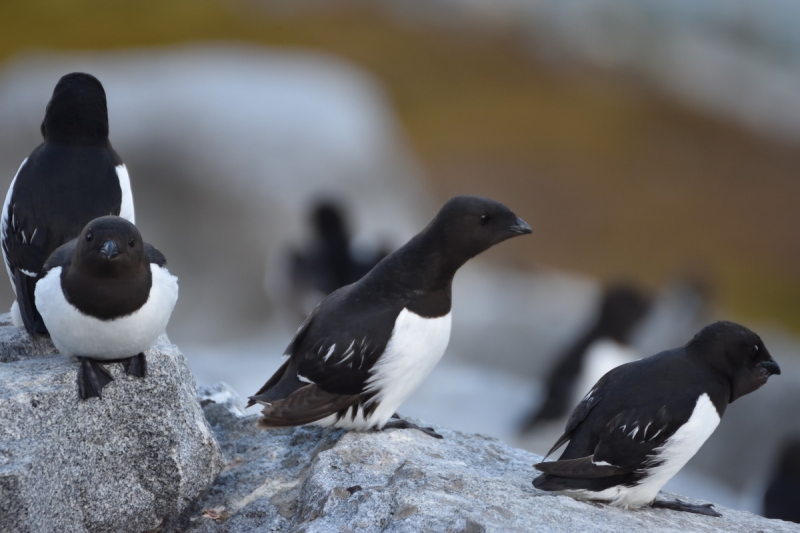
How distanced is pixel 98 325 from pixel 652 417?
2155mm

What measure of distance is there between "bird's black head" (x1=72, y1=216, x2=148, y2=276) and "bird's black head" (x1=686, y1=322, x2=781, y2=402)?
2.28 meters

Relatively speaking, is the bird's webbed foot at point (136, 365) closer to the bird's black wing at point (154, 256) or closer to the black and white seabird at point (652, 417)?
the bird's black wing at point (154, 256)

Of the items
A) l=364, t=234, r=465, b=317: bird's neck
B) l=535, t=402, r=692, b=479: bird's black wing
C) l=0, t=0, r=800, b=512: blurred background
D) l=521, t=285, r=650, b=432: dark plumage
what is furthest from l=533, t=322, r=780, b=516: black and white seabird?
l=521, t=285, r=650, b=432: dark plumage

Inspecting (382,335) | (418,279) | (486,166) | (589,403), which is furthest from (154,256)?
(486,166)

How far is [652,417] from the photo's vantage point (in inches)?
149

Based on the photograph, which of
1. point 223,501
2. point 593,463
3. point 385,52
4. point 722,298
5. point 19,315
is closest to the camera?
point 593,463

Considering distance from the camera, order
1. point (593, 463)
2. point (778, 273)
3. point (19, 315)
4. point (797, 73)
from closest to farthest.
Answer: point (593, 463), point (19, 315), point (778, 273), point (797, 73)

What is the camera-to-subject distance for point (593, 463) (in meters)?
3.79

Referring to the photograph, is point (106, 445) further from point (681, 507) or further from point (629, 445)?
point (681, 507)

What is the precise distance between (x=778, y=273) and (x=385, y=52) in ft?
36.0

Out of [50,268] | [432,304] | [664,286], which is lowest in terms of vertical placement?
[50,268]

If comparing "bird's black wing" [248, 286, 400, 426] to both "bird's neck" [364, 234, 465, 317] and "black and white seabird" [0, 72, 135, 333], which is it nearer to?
"bird's neck" [364, 234, 465, 317]

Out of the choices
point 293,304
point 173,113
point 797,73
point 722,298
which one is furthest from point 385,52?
point 293,304

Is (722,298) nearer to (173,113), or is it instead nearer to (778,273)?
(778,273)
